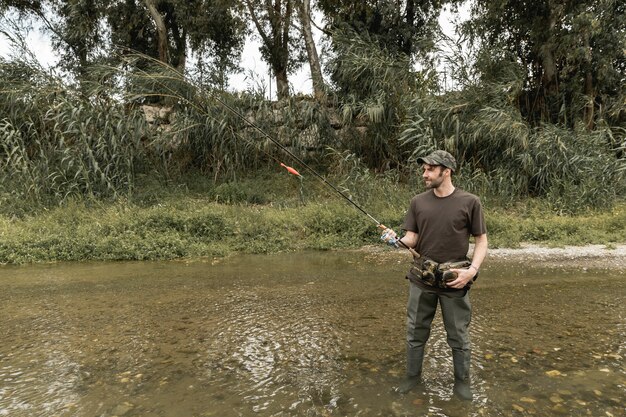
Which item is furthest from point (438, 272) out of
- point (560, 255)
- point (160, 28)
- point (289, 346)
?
point (160, 28)

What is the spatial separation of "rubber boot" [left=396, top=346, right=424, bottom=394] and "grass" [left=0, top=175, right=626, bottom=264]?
205 inches

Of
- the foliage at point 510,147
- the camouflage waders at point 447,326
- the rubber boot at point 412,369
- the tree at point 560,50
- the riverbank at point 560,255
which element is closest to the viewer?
the camouflage waders at point 447,326

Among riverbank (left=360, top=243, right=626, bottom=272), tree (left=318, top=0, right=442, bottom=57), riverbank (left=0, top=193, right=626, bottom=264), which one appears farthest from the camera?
tree (left=318, top=0, right=442, bottom=57)

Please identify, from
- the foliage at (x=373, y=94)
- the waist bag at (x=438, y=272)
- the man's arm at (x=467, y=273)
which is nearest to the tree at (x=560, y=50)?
the foliage at (x=373, y=94)

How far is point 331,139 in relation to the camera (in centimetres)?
1285

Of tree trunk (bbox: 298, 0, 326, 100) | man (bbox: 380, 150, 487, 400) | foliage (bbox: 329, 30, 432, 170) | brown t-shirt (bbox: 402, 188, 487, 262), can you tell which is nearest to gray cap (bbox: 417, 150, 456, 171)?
man (bbox: 380, 150, 487, 400)

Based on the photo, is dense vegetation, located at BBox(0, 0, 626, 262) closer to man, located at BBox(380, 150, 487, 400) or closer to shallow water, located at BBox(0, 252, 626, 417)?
shallow water, located at BBox(0, 252, 626, 417)

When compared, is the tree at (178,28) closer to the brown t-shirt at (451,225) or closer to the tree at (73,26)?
the tree at (73,26)

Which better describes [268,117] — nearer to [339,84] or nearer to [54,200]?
[339,84]

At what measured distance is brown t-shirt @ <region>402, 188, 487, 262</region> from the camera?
10.1 feet

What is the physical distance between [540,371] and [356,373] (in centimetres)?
131

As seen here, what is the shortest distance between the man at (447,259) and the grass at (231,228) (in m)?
5.34

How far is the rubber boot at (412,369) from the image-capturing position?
3.25 m

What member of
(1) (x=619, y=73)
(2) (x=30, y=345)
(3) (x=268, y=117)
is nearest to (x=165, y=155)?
(3) (x=268, y=117)
